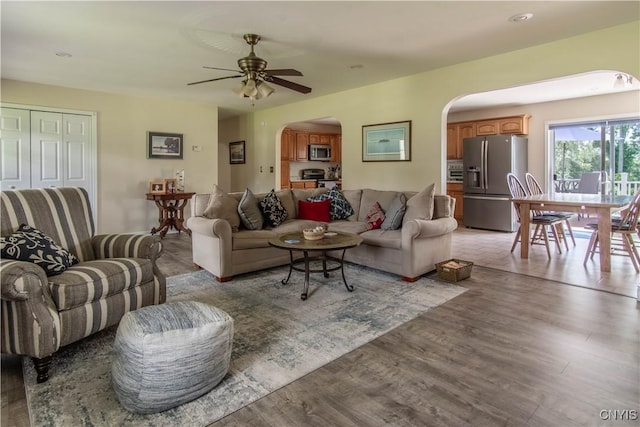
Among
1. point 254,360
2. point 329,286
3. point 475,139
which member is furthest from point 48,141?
point 475,139

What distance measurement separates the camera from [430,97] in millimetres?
4883

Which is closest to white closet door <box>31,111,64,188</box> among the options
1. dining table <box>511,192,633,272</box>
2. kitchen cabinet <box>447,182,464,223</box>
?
dining table <box>511,192,633,272</box>

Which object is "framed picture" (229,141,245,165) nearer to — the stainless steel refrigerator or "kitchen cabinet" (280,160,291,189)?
"kitchen cabinet" (280,160,291,189)

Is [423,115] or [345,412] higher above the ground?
[423,115]

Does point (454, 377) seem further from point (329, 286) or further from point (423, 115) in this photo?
point (423, 115)

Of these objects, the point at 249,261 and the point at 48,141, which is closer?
the point at 249,261

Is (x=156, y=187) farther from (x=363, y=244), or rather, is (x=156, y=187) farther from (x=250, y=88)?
(x=363, y=244)

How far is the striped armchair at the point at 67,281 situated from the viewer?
6.20ft

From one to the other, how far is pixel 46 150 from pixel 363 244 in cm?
493

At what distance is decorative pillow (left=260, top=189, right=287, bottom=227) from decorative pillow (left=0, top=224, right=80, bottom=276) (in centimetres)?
225

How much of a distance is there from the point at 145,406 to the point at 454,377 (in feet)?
5.07

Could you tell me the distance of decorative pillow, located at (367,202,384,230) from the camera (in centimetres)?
433

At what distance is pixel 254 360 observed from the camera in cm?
215

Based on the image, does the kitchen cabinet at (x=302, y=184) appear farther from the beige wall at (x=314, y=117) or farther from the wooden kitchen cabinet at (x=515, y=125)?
the wooden kitchen cabinet at (x=515, y=125)
